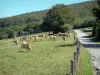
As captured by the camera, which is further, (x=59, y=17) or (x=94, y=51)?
(x=59, y=17)

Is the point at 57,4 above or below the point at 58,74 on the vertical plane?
above

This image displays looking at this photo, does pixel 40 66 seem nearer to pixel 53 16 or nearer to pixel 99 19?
pixel 99 19

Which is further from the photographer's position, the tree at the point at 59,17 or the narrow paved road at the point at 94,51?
the tree at the point at 59,17

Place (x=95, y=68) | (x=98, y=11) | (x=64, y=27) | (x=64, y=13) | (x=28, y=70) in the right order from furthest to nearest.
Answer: (x=64, y=13) → (x=64, y=27) → (x=98, y=11) → (x=95, y=68) → (x=28, y=70)

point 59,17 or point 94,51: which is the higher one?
point 59,17

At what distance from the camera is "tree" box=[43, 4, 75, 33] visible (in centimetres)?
8472

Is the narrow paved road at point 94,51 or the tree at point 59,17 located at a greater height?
the tree at point 59,17

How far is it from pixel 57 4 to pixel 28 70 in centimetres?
7580

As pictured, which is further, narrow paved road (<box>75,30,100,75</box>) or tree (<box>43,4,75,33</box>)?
tree (<box>43,4,75,33</box>)

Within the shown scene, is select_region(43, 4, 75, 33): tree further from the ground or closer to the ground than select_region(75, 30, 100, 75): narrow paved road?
further from the ground

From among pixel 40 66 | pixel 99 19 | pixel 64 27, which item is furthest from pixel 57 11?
pixel 40 66

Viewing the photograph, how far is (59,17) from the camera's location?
86.4m

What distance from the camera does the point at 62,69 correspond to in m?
16.2

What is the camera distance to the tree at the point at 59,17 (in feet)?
278
